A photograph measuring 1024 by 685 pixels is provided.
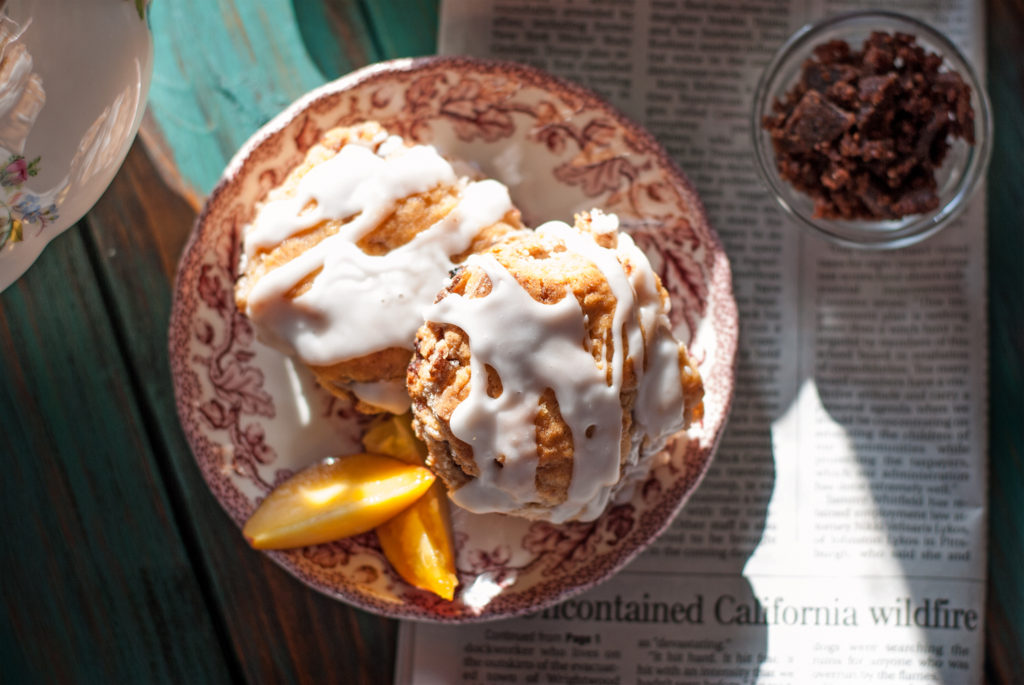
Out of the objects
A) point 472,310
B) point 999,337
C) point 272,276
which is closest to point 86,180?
point 272,276

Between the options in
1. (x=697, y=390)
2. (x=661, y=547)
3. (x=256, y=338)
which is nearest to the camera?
(x=697, y=390)

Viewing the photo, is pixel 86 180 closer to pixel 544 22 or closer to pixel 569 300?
pixel 569 300

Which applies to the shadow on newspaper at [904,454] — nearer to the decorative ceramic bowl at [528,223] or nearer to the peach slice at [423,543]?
the decorative ceramic bowl at [528,223]

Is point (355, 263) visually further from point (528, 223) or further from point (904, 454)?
point (904, 454)

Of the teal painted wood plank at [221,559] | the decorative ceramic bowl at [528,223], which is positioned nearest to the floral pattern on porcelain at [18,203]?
the decorative ceramic bowl at [528,223]

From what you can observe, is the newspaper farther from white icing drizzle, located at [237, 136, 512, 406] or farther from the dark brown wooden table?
white icing drizzle, located at [237, 136, 512, 406]

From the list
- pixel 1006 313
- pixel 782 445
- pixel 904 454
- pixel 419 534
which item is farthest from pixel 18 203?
pixel 1006 313
